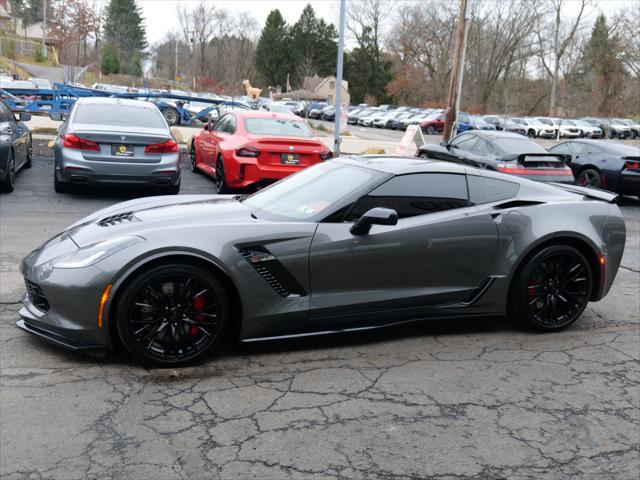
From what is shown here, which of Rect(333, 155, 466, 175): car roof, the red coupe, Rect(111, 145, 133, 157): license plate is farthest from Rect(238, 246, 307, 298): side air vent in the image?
the red coupe

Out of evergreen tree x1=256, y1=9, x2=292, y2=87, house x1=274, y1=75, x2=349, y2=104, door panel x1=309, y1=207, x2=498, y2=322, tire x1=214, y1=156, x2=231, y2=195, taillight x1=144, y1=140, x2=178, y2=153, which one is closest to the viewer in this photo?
door panel x1=309, y1=207, x2=498, y2=322

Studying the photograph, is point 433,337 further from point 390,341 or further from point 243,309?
point 243,309

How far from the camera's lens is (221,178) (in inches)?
444

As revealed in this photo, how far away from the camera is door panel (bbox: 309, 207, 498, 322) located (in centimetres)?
436

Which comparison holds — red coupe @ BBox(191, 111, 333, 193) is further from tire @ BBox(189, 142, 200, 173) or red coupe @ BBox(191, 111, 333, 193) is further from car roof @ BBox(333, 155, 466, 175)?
car roof @ BBox(333, 155, 466, 175)

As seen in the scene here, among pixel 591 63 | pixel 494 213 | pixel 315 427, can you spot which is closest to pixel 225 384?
pixel 315 427

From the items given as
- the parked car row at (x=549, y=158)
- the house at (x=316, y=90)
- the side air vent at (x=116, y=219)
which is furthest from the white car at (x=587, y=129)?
the side air vent at (x=116, y=219)

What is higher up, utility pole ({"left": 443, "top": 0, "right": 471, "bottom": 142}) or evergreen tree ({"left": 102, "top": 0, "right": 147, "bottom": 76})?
evergreen tree ({"left": 102, "top": 0, "right": 147, "bottom": 76})

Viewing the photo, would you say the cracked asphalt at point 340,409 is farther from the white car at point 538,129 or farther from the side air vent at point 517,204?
the white car at point 538,129

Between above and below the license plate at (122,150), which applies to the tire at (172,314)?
below

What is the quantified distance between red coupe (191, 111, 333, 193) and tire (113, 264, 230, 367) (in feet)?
21.2

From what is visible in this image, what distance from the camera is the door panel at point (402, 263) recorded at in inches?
172

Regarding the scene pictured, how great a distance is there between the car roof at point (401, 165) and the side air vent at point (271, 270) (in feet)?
3.79

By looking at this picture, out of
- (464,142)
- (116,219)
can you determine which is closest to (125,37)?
(464,142)
